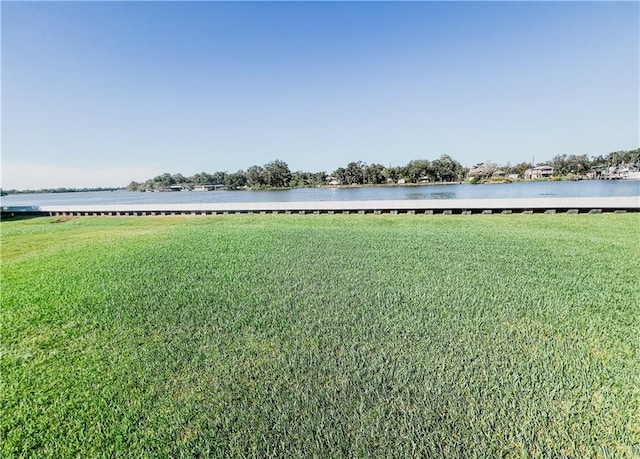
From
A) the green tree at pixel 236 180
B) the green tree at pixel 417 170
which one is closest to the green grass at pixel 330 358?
the green tree at pixel 417 170

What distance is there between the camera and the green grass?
5.47ft

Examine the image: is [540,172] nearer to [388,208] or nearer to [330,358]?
[388,208]

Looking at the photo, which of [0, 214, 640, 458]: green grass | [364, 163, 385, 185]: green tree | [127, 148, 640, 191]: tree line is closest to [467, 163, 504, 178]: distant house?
[127, 148, 640, 191]: tree line

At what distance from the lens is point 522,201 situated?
9.63 meters

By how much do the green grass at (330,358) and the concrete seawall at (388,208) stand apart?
200 inches

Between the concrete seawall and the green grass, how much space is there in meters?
5.09

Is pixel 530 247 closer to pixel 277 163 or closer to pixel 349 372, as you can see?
pixel 349 372

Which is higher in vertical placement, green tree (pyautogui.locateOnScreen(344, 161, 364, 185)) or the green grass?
green tree (pyautogui.locateOnScreen(344, 161, 364, 185))

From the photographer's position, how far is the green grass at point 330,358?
1.67 metres

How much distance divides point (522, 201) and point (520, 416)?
970 centimetres

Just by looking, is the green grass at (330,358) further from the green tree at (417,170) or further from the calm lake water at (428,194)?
the green tree at (417,170)

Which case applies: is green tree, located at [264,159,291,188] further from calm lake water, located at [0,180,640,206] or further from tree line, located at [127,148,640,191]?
calm lake water, located at [0,180,640,206]

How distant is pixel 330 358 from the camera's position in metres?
2.31

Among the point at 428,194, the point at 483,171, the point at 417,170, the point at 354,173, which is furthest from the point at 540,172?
the point at 428,194
